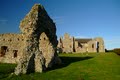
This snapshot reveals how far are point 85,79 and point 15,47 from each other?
74.6ft

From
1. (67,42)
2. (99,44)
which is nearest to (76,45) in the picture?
(67,42)

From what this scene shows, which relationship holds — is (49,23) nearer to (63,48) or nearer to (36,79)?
(36,79)

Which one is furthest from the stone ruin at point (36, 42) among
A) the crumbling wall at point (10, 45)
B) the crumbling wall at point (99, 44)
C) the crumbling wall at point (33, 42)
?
the crumbling wall at point (99, 44)

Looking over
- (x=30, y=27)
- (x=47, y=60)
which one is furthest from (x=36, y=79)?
(x=47, y=60)

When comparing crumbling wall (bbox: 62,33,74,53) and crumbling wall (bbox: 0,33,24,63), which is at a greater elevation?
crumbling wall (bbox: 62,33,74,53)

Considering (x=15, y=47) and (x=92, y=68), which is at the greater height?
(x=15, y=47)

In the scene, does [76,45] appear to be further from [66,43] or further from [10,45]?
[10,45]

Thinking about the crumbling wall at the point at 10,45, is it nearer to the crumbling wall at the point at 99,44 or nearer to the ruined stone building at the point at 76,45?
the ruined stone building at the point at 76,45

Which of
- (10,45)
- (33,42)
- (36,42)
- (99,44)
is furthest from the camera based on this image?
(99,44)

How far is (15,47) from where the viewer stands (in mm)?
41625

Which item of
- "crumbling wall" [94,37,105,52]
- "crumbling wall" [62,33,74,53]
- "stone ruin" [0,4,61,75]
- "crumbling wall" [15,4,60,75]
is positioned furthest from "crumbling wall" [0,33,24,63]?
"crumbling wall" [94,37,105,52]

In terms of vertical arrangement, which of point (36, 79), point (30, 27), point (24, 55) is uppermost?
point (30, 27)

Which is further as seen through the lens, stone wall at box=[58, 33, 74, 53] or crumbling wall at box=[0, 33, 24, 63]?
stone wall at box=[58, 33, 74, 53]

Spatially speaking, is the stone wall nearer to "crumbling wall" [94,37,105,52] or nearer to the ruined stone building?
the ruined stone building
